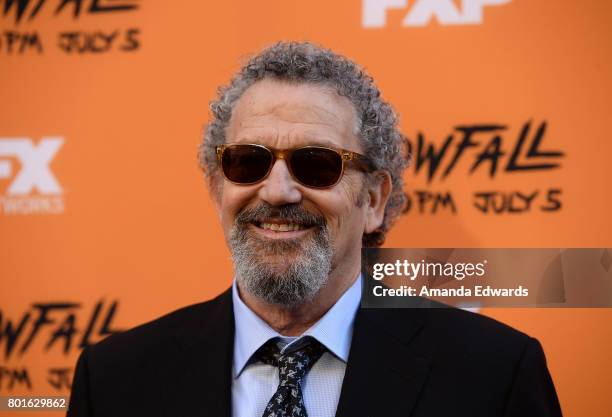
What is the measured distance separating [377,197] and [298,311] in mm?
406

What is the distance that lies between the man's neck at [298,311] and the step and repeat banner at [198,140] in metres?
0.51

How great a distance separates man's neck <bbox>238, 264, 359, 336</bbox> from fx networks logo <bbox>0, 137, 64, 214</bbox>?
3.18 feet

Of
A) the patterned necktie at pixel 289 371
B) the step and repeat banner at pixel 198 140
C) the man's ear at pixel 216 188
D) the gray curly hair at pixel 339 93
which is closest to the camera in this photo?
the patterned necktie at pixel 289 371

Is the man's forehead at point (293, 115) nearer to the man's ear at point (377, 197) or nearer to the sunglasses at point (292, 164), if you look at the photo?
the sunglasses at point (292, 164)

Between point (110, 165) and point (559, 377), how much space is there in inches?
62.1

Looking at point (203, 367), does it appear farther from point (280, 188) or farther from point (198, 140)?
point (198, 140)

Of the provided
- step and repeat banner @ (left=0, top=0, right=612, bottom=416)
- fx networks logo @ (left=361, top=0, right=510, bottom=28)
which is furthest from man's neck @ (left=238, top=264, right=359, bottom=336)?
fx networks logo @ (left=361, top=0, right=510, bottom=28)

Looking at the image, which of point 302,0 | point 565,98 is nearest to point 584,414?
point 565,98

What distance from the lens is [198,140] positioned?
2.46 meters

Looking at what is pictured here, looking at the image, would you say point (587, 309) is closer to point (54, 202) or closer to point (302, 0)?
point (302, 0)

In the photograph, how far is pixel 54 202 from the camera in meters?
2.48

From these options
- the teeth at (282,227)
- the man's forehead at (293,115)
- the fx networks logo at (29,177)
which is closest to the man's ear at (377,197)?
the man's forehead at (293,115)

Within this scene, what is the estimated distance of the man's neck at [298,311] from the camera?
183 cm

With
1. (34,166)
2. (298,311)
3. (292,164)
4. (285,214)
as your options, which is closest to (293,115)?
(292,164)
